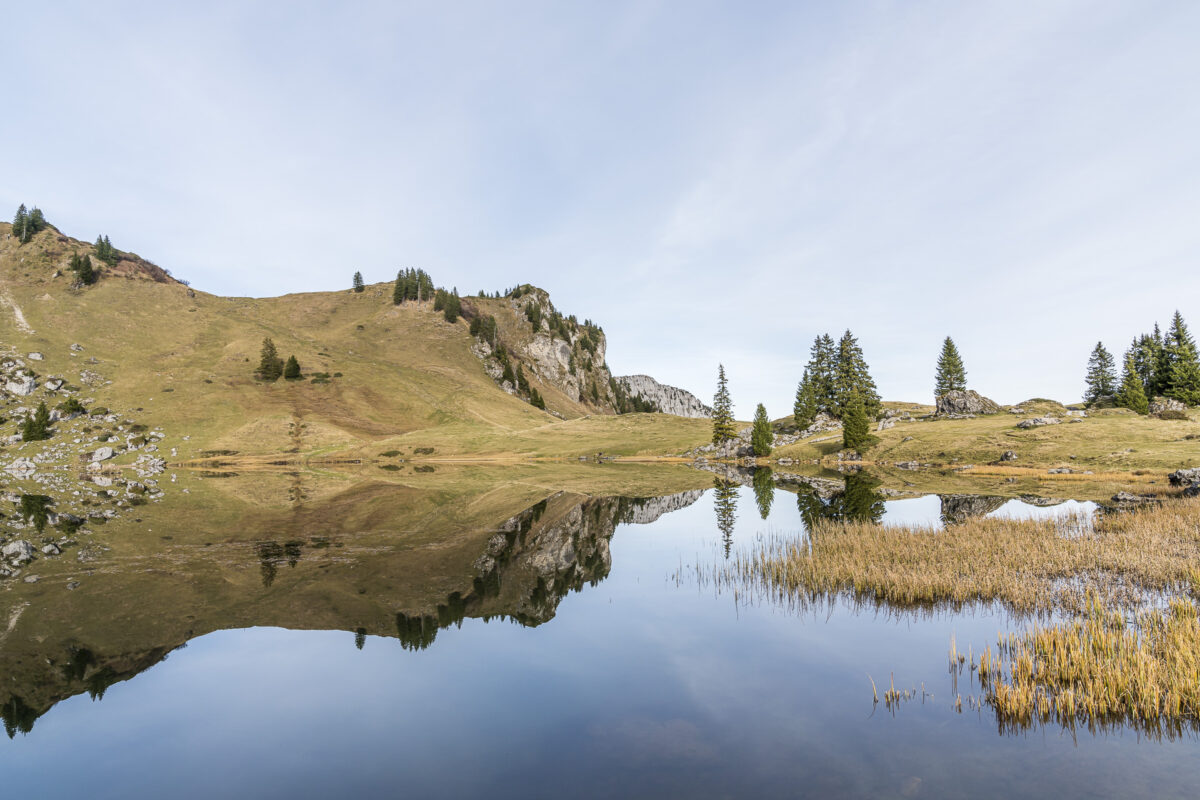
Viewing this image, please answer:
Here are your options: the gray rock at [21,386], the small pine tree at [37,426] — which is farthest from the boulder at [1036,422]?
the gray rock at [21,386]

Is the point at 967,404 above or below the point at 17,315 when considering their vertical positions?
below

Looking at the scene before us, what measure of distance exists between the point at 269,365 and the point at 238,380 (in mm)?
7730

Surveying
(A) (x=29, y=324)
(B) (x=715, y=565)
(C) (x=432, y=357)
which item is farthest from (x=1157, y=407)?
(A) (x=29, y=324)

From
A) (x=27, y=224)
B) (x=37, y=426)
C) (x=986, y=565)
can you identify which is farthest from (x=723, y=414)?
(x=27, y=224)

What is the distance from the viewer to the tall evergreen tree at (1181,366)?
101m

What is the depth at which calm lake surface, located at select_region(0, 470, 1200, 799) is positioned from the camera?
33.3 ft

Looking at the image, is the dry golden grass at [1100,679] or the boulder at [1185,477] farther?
the boulder at [1185,477]

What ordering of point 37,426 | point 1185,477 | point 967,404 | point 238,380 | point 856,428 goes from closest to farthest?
point 1185,477, point 856,428, point 37,426, point 967,404, point 238,380

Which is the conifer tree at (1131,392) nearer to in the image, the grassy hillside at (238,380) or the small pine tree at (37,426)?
the grassy hillside at (238,380)

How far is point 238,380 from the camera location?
132m

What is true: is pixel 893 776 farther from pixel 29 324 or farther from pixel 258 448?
pixel 29 324

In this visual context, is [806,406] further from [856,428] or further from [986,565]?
[986,565]

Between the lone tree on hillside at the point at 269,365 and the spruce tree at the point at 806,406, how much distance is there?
12927 centimetres

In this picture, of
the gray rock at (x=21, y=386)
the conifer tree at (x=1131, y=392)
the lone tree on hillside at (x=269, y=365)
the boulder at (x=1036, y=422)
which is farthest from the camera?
the lone tree on hillside at (x=269, y=365)
